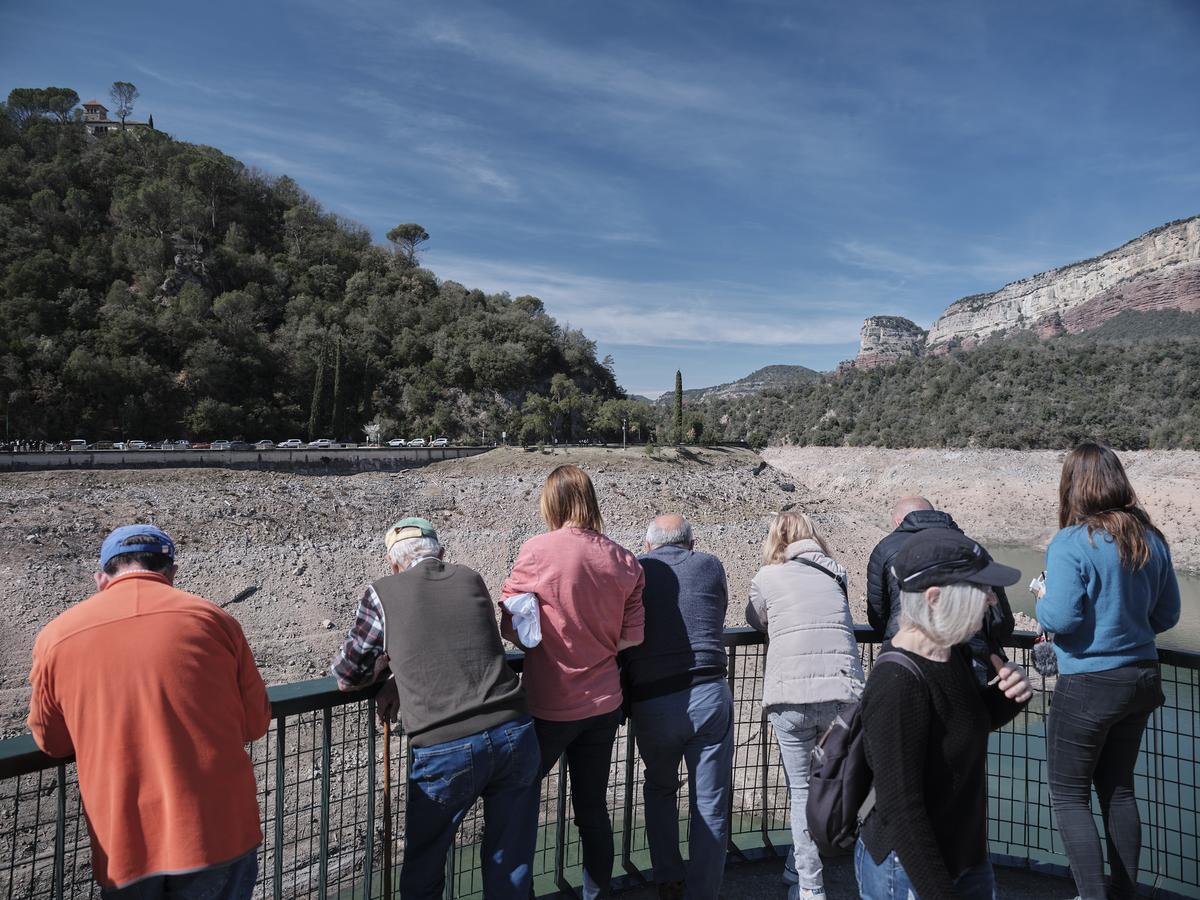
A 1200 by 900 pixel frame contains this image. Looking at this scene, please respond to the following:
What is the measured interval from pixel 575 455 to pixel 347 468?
38.7 ft

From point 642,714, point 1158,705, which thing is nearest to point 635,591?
point 642,714

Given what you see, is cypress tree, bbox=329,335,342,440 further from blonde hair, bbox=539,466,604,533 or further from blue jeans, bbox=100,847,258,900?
blue jeans, bbox=100,847,258,900

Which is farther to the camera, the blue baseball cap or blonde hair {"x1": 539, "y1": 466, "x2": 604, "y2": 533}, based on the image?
blonde hair {"x1": 539, "y1": 466, "x2": 604, "y2": 533}

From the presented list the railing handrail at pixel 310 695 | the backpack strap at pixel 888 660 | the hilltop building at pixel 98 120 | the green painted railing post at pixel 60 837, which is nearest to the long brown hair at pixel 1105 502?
the railing handrail at pixel 310 695

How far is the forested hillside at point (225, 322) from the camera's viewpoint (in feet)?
128

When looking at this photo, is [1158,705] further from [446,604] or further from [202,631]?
[202,631]

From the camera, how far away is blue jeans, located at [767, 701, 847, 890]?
9.99 feet

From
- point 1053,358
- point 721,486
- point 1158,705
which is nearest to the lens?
point 1158,705

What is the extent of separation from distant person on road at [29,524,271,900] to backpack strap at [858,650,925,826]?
Answer: 1789 mm

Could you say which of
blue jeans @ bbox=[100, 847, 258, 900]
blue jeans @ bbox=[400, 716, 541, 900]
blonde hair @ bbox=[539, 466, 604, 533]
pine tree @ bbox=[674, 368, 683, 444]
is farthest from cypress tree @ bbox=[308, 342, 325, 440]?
blue jeans @ bbox=[100, 847, 258, 900]

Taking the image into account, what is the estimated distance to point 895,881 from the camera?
1.85 meters

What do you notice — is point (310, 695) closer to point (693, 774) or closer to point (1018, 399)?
point (693, 774)

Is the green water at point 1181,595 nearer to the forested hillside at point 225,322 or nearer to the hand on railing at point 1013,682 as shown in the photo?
the hand on railing at point 1013,682

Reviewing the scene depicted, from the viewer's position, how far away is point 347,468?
32.1 metres
